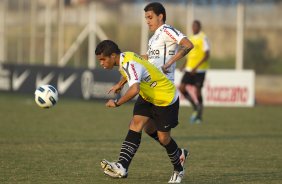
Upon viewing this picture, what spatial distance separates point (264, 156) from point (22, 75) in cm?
1701

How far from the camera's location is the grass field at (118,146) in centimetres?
1094

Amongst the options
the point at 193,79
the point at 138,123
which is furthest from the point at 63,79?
the point at 138,123

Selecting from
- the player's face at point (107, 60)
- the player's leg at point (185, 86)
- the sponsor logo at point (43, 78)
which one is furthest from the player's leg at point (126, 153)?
the sponsor logo at point (43, 78)

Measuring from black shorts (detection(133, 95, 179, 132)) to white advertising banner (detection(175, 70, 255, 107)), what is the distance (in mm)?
15403

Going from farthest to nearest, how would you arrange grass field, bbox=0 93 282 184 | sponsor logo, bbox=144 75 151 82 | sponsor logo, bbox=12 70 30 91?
sponsor logo, bbox=12 70 30 91 → grass field, bbox=0 93 282 184 → sponsor logo, bbox=144 75 151 82

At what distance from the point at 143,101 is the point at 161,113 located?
0.34 meters

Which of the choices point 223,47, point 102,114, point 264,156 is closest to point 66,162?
point 264,156

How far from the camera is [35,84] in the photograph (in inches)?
1123

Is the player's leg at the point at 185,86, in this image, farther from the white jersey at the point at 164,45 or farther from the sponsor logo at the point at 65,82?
the white jersey at the point at 164,45

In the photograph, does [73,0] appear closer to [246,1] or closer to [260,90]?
[246,1]

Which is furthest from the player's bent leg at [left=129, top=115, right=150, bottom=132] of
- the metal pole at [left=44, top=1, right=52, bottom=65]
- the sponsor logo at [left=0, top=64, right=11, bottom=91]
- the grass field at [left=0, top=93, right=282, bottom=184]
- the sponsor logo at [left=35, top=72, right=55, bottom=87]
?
the metal pole at [left=44, top=1, right=52, bottom=65]

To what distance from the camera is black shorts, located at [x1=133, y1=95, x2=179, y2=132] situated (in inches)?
400

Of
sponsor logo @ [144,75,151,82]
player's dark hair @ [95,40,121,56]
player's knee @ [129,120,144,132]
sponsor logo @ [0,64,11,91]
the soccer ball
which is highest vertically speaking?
player's dark hair @ [95,40,121,56]

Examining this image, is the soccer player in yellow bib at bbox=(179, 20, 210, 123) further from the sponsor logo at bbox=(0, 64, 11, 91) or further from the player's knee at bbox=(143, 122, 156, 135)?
the sponsor logo at bbox=(0, 64, 11, 91)
